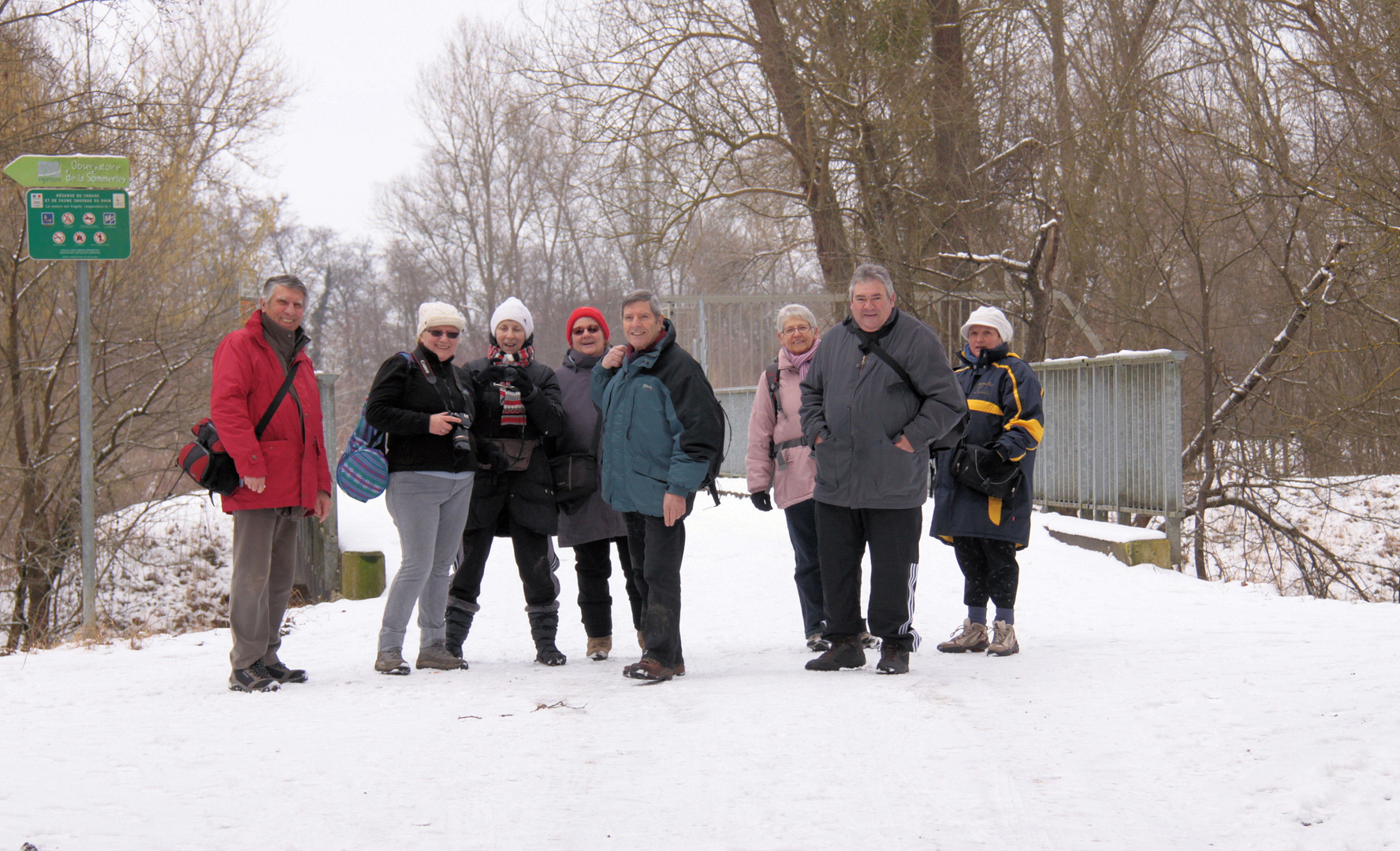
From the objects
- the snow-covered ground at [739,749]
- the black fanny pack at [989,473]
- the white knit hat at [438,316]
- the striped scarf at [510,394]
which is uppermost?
the white knit hat at [438,316]

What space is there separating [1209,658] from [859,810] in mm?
2524

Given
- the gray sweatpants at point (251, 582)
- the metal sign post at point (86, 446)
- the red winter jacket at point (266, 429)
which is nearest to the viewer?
the red winter jacket at point (266, 429)

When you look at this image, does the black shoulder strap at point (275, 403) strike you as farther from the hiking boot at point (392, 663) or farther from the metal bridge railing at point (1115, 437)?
the metal bridge railing at point (1115, 437)

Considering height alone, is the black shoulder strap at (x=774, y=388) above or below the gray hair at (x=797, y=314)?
below

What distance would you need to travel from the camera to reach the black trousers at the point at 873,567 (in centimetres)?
505

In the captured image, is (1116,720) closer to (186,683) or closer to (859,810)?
(859,810)

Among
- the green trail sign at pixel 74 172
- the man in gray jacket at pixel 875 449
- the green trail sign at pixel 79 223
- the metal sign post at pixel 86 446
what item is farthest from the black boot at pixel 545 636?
the green trail sign at pixel 74 172

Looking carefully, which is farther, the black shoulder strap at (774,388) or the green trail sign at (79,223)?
the green trail sign at (79,223)

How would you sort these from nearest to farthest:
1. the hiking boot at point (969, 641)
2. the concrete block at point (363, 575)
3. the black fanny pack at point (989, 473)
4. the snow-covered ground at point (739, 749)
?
1. the snow-covered ground at point (739, 749)
2. the black fanny pack at point (989, 473)
3. the hiking boot at point (969, 641)
4. the concrete block at point (363, 575)

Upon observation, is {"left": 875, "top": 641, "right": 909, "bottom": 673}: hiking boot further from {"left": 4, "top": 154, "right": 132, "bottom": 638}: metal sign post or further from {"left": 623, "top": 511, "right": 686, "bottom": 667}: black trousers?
{"left": 4, "top": 154, "right": 132, "bottom": 638}: metal sign post

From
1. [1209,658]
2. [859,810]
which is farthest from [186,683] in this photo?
[1209,658]

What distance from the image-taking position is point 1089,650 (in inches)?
217

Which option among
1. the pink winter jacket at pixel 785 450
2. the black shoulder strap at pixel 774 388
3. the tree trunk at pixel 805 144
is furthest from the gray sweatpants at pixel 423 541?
the tree trunk at pixel 805 144

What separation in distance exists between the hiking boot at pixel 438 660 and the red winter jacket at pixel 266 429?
87 cm
